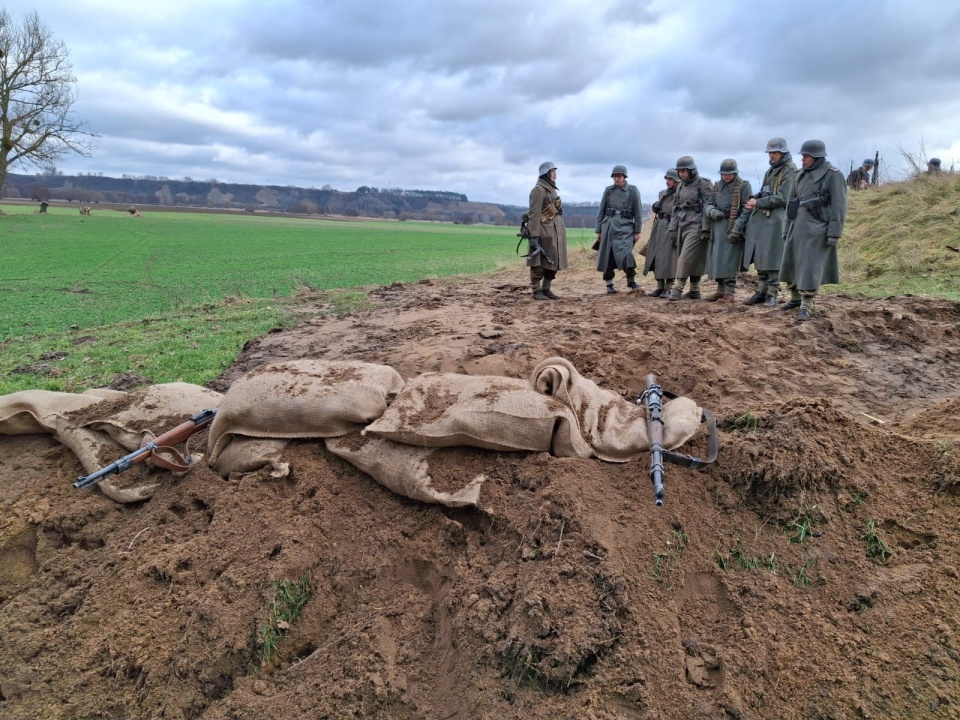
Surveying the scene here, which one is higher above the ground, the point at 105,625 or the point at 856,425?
the point at 856,425

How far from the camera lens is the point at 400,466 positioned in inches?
118

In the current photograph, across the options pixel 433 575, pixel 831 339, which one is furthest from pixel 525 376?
pixel 831 339

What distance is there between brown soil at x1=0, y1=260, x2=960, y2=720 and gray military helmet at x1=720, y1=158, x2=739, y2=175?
5.48 meters

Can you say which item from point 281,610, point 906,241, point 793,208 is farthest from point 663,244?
point 281,610

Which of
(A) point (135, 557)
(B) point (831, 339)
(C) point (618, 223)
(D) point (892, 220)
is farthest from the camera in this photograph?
(D) point (892, 220)

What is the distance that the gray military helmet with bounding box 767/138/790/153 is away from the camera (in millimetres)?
7562

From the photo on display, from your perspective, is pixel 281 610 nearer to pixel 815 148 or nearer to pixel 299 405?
pixel 299 405

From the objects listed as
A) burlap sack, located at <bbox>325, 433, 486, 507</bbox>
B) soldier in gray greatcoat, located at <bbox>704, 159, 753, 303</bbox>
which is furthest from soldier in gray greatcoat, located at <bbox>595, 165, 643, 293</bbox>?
burlap sack, located at <bbox>325, 433, 486, 507</bbox>

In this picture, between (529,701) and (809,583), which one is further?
(809,583)

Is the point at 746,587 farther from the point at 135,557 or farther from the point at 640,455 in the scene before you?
the point at 135,557

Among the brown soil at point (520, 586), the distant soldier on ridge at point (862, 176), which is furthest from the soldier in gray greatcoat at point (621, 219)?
the distant soldier on ridge at point (862, 176)

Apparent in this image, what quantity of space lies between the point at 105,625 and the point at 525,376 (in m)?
2.69

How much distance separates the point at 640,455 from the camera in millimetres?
2949

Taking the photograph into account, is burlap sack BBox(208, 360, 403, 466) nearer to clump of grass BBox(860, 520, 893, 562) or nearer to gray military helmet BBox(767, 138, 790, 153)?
clump of grass BBox(860, 520, 893, 562)
